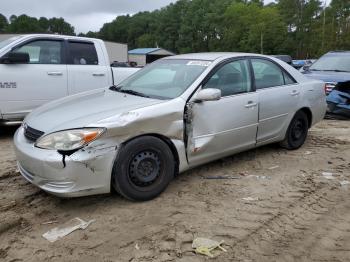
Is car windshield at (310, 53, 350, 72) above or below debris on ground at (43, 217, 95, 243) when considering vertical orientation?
above

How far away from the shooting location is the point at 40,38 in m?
6.57

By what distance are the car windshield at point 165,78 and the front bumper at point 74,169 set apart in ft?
3.56

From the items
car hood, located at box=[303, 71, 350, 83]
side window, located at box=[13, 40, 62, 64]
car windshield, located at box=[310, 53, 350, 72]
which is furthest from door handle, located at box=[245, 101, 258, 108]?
car windshield, located at box=[310, 53, 350, 72]

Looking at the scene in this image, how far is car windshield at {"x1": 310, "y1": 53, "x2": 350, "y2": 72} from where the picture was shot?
391 inches

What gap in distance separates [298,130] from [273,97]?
1.03m

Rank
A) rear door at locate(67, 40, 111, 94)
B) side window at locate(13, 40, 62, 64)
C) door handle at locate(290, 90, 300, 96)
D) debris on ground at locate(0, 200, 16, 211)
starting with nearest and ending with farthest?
debris on ground at locate(0, 200, 16, 211)
door handle at locate(290, 90, 300, 96)
side window at locate(13, 40, 62, 64)
rear door at locate(67, 40, 111, 94)

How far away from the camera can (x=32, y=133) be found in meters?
3.78

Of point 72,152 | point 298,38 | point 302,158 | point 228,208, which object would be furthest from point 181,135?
point 298,38

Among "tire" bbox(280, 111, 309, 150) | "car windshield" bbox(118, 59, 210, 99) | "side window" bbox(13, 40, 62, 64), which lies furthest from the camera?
"side window" bbox(13, 40, 62, 64)

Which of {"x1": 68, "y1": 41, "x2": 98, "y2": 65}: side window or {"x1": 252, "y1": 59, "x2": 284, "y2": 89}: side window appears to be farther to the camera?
{"x1": 68, "y1": 41, "x2": 98, "y2": 65}: side window

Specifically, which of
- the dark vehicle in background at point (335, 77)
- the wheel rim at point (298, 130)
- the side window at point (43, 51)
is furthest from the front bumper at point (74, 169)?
the dark vehicle in background at point (335, 77)

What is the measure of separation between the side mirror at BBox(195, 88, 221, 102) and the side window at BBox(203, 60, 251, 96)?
223mm

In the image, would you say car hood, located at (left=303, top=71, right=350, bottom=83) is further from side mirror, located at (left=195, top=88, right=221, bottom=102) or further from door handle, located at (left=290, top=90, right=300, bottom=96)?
side mirror, located at (left=195, top=88, right=221, bottom=102)

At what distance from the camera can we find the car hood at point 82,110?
11.9 ft
